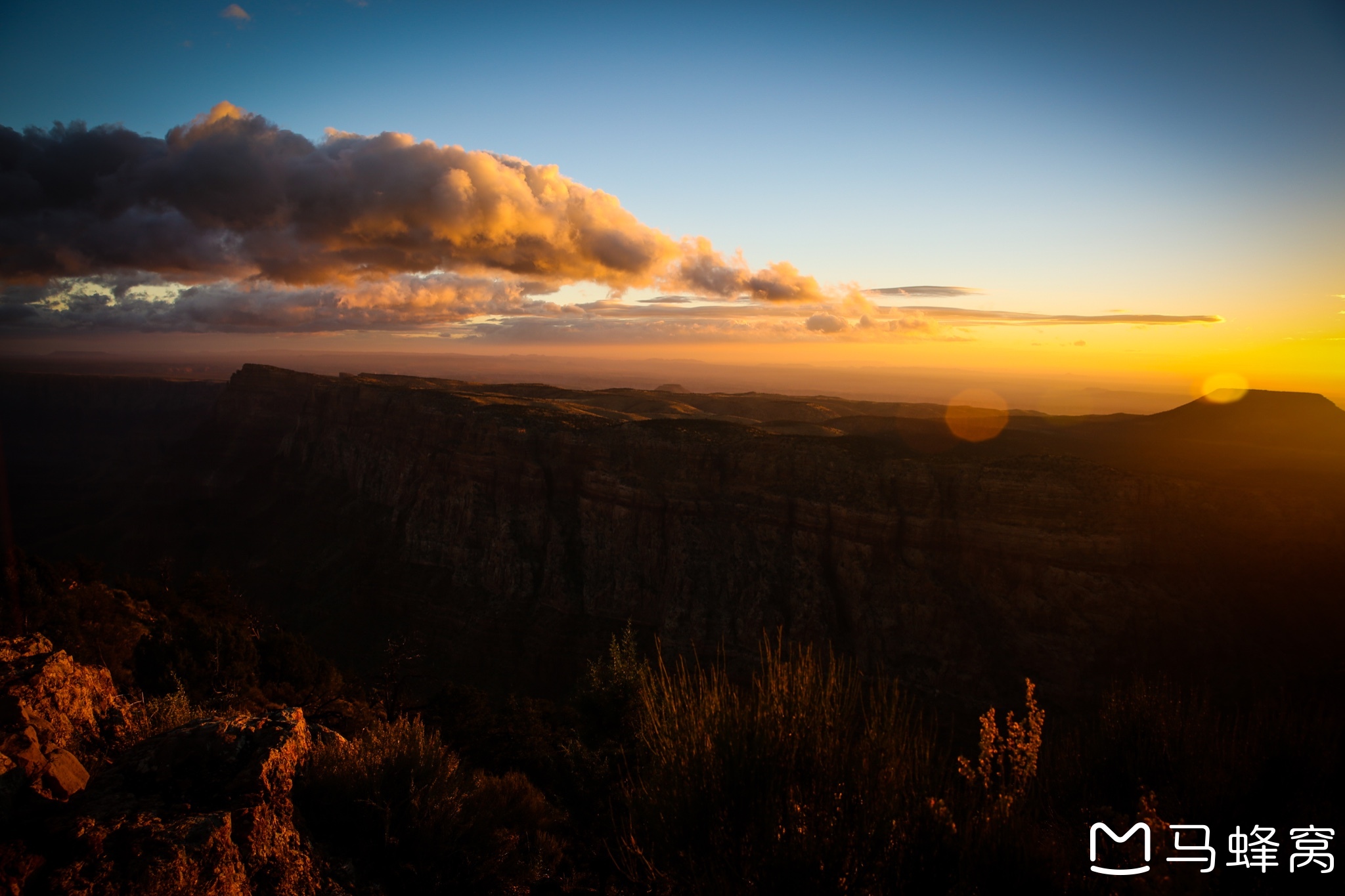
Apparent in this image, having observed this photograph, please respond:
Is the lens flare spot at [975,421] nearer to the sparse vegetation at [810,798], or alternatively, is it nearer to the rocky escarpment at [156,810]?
the sparse vegetation at [810,798]

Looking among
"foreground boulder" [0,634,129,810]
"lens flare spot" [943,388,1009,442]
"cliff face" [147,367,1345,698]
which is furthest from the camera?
"lens flare spot" [943,388,1009,442]

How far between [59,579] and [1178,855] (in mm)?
28024

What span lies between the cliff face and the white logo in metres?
24.7

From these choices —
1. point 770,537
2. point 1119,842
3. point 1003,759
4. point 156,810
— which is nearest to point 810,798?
point 1003,759

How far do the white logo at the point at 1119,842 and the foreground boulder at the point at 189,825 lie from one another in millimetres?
7692

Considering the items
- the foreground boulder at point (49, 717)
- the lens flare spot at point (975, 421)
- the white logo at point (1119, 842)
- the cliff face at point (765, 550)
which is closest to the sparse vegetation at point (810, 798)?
the white logo at point (1119, 842)

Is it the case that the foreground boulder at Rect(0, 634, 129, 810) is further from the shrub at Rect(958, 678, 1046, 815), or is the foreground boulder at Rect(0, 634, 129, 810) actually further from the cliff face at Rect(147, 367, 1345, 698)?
the cliff face at Rect(147, 367, 1345, 698)

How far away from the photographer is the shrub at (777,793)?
5.71 meters

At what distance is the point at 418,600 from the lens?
1626 inches

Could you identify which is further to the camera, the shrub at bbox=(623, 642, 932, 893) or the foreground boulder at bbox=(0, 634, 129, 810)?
the foreground boulder at bbox=(0, 634, 129, 810)

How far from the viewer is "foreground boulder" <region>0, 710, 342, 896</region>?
4949 millimetres

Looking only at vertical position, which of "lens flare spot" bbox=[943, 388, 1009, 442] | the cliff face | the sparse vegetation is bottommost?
the cliff face

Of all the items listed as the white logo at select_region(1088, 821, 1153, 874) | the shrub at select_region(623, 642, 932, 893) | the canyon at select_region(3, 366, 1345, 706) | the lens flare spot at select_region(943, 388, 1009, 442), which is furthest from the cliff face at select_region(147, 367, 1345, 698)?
the white logo at select_region(1088, 821, 1153, 874)

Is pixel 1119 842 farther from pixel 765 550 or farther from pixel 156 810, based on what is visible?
pixel 765 550
